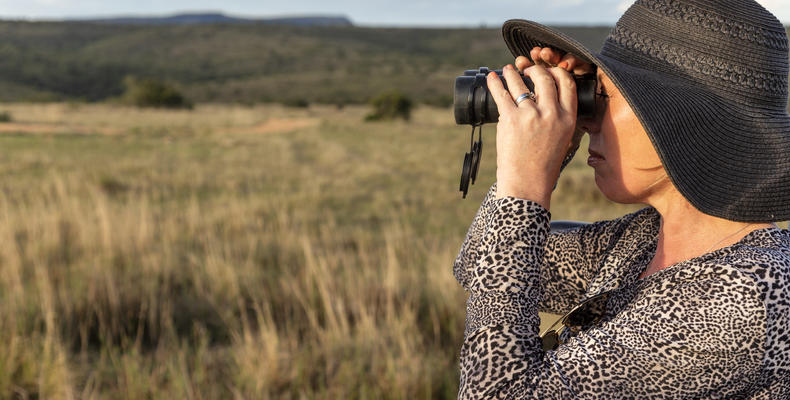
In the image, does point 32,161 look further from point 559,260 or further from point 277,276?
point 559,260

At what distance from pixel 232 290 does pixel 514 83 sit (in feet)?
10.3

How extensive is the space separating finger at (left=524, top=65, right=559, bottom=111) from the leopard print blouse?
178 millimetres

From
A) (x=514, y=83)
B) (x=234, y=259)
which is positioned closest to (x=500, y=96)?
(x=514, y=83)

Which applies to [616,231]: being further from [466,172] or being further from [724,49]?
[724,49]

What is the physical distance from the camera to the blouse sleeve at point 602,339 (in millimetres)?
978

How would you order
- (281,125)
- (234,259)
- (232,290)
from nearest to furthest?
(232,290)
(234,259)
(281,125)

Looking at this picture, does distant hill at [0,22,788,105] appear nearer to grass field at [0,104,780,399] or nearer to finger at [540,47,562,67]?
grass field at [0,104,780,399]

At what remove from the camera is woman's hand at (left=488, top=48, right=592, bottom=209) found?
43.0 inches

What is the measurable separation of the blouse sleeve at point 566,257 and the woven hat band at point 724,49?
1.47 feet

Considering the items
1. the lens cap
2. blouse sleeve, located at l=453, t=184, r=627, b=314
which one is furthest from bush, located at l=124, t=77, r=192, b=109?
the lens cap

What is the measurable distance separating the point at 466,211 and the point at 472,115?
700 cm

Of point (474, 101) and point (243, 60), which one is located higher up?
point (474, 101)

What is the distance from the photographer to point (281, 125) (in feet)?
79.5

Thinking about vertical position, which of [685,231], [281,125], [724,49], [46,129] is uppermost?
[724,49]
